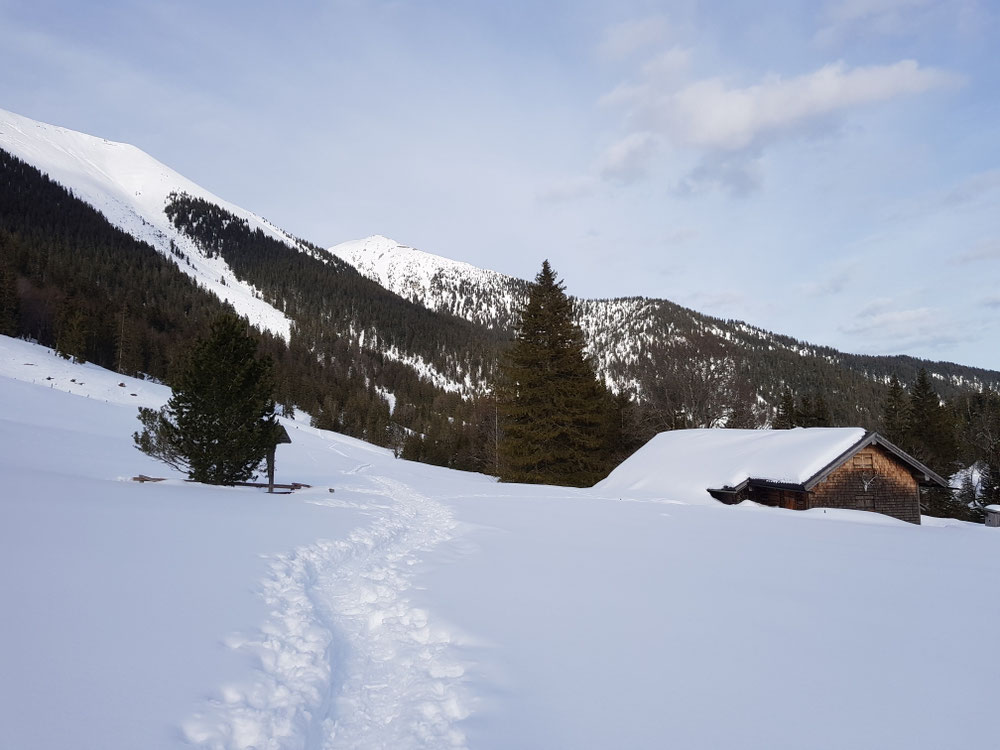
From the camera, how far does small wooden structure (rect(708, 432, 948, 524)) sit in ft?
60.7

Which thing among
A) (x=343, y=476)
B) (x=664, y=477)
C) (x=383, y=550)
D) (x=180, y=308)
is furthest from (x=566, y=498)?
(x=180, y=308)

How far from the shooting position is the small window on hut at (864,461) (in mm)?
19359

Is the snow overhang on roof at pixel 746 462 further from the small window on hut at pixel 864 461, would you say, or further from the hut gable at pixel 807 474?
the small window on hut at pixel 864 461

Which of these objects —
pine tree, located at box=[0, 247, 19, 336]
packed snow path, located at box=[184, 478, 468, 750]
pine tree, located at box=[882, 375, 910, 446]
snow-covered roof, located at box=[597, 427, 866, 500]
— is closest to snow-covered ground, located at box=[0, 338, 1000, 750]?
packed snow path, located at box=[184, 478, 468, 750]

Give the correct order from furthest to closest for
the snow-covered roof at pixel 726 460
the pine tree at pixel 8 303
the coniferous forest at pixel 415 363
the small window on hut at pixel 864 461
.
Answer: the pine tree at pixel 8 303
the coniferous forest at pixel 415 363
the small window on hut at pixel 864 461
the snow-covered roof at pixel 726 460

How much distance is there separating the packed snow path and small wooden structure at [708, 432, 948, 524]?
1640 centimetres

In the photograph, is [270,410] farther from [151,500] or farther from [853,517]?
[853,517]

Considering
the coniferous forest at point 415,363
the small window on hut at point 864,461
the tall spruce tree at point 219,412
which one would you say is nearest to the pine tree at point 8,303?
the coniferous forest at point 415,363

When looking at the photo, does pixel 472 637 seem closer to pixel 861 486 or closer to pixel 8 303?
pixel 861 486

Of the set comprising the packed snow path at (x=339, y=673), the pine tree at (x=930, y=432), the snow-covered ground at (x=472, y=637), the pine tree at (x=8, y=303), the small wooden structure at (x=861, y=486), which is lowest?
the packed snow path at (x=339, y=673)

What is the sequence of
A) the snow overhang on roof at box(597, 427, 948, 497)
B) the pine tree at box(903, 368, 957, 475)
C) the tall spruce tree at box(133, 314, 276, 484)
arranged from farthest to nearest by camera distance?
the pine tree at box(903, 368, 957, 475), the snow overhang on roof at box(597, 427, 948, 497), the tall spruce tree at box(133, 314, 276, 484)

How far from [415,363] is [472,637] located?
492ft

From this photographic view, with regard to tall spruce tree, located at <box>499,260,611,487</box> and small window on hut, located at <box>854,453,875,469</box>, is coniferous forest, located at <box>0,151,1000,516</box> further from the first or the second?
small window on hut, located at <box>854,453,875,469</box>

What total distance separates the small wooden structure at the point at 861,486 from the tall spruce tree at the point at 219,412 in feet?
58.3
